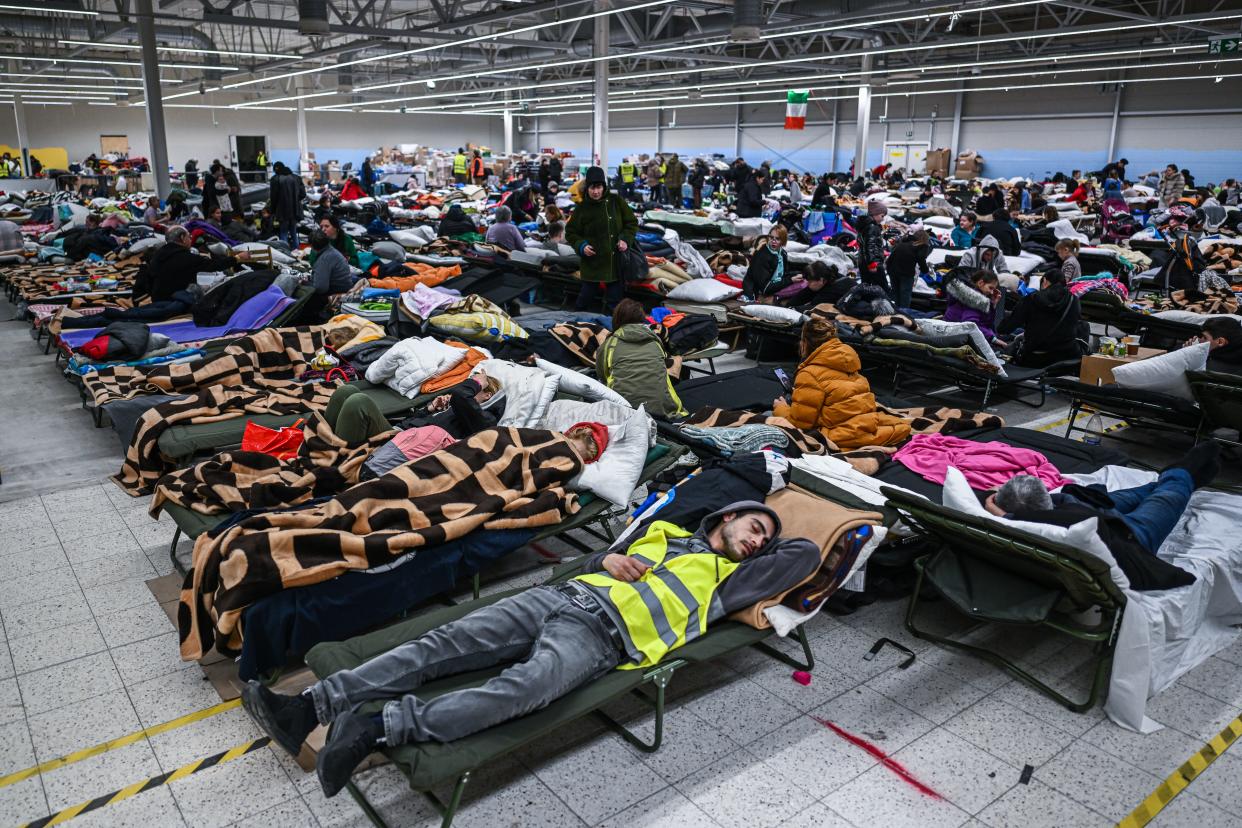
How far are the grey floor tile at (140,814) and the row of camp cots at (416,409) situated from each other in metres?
0.54

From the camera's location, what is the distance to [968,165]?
24.9 m

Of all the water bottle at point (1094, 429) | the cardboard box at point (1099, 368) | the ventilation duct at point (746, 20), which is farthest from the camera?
the ventilation duct at point (746, 20)

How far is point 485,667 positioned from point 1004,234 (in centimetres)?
960

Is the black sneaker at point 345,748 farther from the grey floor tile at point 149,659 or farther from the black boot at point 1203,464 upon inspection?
the black boot at point 1203,464

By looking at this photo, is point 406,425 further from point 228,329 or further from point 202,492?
point 228,329

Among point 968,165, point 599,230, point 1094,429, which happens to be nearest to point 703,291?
point 599,230

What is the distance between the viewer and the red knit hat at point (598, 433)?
4422mm

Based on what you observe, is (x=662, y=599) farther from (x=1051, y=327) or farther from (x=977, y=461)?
(x=1051, y=327)

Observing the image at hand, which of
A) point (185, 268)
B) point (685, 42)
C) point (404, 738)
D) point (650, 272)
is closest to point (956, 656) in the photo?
point (404, 738)

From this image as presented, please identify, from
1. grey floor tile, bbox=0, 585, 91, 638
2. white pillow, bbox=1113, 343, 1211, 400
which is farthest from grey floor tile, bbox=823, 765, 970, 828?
white pillow, bbox=1113, 343, 1211, 400

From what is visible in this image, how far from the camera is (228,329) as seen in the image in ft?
25.2

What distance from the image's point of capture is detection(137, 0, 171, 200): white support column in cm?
1328

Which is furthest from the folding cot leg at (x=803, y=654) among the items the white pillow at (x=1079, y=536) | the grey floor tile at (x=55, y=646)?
the grey floor tile at (x=55, y=646)

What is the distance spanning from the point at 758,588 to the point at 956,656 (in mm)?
981
